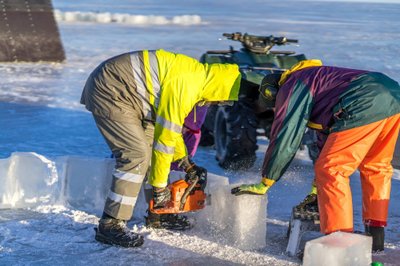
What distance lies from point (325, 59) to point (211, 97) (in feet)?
33.5

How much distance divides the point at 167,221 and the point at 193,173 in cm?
42

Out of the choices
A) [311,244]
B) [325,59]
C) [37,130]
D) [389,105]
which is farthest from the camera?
[325,59]

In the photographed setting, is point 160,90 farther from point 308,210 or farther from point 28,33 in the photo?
point 28,33

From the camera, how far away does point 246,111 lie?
21.5 ft

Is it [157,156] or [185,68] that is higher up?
[185,68]

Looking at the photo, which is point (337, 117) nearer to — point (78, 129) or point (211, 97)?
point (211, 97)

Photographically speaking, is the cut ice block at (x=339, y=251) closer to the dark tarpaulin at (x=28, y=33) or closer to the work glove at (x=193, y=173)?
the work glove at (x=193, y=173)

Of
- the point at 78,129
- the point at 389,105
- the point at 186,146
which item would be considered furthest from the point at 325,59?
the point at 389,105

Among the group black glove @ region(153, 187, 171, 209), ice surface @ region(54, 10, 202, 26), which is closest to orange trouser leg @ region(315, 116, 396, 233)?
black glove @ region(153, 187, 171, 209)

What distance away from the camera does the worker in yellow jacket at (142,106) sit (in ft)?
14.3

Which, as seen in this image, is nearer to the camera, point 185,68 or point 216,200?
point 185,68

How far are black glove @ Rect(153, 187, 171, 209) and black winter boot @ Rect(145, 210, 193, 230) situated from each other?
0.25m

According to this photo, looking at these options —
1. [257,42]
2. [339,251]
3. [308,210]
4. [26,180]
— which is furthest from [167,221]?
[257,42]

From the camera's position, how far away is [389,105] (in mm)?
4090
